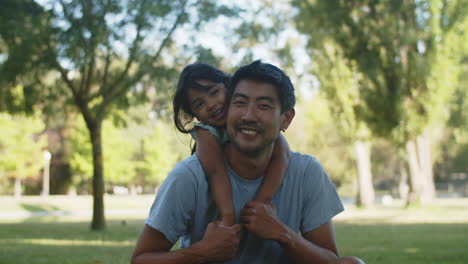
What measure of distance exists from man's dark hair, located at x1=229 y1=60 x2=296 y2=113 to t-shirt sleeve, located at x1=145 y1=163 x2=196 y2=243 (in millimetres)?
584

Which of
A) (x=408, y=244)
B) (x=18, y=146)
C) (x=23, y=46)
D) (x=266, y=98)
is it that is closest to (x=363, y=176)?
(x=18, y=146)

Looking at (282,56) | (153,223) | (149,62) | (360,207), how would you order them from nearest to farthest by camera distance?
(153,223), (149,62), (282,56), (360,207)

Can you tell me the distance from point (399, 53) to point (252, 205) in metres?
23.7

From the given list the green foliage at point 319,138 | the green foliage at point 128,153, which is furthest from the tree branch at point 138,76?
the green foliage at point 319,138

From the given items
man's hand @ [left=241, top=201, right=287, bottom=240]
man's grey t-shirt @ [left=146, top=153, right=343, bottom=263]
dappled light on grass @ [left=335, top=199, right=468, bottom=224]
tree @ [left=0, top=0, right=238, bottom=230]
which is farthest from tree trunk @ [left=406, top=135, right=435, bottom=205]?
man's hand @ [left=241, top=201, right=287, bottom=240]

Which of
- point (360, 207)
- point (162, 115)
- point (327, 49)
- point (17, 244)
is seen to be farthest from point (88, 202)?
point (17, 244)

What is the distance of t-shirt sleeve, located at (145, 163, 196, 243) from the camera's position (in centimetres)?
326

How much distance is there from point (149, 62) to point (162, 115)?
273 cm

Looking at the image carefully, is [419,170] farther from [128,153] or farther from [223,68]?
[128,153]

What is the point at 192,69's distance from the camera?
4.69m

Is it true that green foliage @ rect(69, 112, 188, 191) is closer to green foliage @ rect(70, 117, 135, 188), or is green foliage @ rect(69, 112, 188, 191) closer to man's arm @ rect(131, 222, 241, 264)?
green foliage @ rect(70, 117, 135, 188)

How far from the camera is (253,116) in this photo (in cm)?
333

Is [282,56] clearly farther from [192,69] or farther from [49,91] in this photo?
[192,69]

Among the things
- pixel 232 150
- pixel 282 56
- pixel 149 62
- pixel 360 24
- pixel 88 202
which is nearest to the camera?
pixel 232 150
